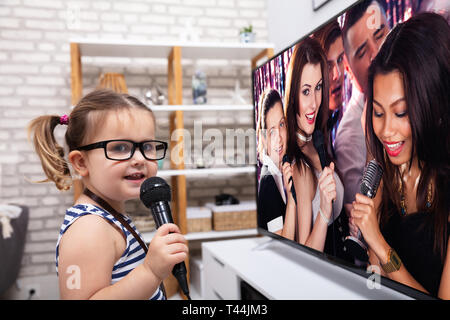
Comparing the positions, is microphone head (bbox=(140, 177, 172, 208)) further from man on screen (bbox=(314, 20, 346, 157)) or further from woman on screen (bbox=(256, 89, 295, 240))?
woman on screen (bbox=(256, 89, 295, 240))

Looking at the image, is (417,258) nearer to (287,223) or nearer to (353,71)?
(353,71)

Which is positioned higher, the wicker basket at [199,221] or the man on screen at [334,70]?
the man on screen at [334,70]

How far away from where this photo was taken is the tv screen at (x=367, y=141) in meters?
0.89

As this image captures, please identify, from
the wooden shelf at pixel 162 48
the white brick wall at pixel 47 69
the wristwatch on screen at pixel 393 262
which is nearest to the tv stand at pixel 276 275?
the wristwatch on screen at pixel 393 262

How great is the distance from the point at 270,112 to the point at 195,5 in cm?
175

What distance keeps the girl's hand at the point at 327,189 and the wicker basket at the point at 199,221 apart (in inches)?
56.2

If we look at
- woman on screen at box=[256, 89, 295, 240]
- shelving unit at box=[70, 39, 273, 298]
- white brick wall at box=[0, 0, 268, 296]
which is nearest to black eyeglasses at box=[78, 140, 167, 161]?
woman on screen at box=[256, 89, 295, 240]

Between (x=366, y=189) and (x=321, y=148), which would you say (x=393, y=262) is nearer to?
(x=366, y=189)

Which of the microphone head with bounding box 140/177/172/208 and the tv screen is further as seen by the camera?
the tv screen

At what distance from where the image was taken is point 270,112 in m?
1.70

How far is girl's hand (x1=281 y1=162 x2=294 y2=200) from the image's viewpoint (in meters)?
1.55

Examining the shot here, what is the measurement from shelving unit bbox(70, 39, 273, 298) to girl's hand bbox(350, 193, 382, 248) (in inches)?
59.6

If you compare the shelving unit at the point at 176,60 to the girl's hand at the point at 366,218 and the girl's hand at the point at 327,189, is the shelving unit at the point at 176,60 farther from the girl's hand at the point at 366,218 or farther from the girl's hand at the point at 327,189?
the girl's hand at the point at 366,218

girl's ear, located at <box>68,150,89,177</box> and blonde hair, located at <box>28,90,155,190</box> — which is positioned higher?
blonde hair, located at <box>28,90,155,190</box>
